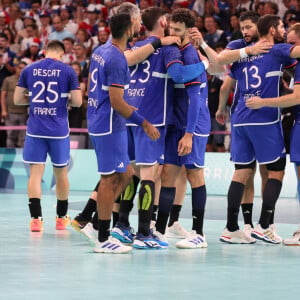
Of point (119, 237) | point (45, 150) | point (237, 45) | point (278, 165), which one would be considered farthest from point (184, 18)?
point (45, 150)

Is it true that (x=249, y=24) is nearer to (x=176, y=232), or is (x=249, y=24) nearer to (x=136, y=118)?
(x=136, y=118)

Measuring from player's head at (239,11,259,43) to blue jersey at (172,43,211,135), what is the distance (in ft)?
2.39

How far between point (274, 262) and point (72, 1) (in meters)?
15.8

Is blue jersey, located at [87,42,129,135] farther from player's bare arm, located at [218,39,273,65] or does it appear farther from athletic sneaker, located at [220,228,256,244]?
athletic sneaker, located at [220,228,256,244]

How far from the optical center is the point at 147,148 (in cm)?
802

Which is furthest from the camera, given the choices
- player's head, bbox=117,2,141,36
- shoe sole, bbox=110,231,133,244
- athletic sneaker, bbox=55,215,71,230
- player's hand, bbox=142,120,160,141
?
athletic sneaker, bbox=55,215,71,230

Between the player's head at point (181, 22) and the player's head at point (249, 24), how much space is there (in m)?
0.84

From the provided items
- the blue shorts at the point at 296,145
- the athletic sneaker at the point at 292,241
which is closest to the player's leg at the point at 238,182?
the athletic sneaker at the point at 292,241

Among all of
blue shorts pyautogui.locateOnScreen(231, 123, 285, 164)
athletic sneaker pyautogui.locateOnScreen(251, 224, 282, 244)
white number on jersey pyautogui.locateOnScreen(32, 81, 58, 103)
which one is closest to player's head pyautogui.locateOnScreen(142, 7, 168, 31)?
blue shorts pyautogui.locateOnScreen(231, 123, 285, 164)

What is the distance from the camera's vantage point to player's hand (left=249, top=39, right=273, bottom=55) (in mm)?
8469

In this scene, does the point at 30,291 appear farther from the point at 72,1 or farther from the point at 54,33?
the point at 72,1

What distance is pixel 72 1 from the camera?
72.1 feet

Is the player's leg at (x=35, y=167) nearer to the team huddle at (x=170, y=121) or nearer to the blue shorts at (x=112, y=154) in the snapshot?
the team huddle at (x=170, y=121)

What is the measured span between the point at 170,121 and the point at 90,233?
4.67ft
